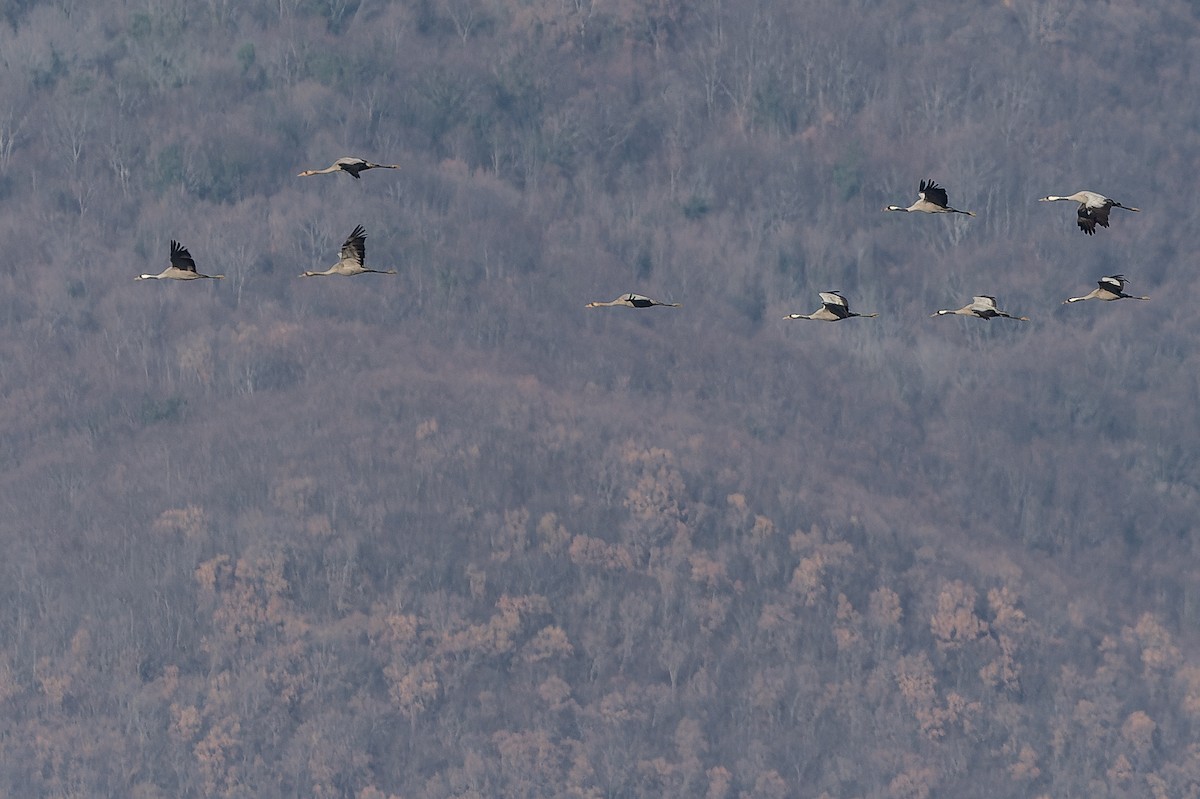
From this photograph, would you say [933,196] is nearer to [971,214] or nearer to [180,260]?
[971,214]

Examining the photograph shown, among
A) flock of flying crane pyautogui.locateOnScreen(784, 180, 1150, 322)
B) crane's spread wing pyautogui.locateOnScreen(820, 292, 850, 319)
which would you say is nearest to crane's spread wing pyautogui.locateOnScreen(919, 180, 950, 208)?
flock of flying crane pyautogui.locateOnScreen(784, 180, 1150, 322)

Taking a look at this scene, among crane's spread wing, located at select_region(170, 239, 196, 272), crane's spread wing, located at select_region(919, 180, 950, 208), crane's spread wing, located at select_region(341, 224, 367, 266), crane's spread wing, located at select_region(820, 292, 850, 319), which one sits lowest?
crane's spread wing, located at select_region(820, 292, 850, 319)

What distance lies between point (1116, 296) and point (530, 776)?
371 ft

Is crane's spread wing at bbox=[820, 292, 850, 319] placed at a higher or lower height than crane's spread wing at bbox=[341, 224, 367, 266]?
lower

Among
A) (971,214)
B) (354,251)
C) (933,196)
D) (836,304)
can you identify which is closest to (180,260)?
(354,251)

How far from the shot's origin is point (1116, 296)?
90.2 m

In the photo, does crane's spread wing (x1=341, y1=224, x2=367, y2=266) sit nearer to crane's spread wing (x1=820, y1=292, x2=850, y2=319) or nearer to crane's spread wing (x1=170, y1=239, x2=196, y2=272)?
crane's spread wing (x1=170, y1=239, x2=196, y2=272)

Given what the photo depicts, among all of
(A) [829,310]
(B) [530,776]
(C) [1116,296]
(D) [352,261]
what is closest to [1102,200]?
(C) [1116,296]

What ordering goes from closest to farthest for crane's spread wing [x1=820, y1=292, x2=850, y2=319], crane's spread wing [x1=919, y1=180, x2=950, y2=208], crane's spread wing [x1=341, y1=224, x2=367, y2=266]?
crane's spread wing [x1=919, y1=180, x2=950, y2=208] < crane's spread wing [x1=341, y1=224, x2=367, y2=266] < crane's spread wing [x1=820, y1=292, x2=850, y2=319]

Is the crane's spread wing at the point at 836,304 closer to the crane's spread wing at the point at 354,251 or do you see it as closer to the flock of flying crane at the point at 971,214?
the flock of flying crane at the point at 971,214

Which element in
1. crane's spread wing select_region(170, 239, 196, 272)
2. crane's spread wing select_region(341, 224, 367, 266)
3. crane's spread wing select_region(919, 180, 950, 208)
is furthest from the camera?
crane's spread wing select_region(170, 239, 196, 272)

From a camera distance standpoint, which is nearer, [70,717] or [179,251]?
[179,251]

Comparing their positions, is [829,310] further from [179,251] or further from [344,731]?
[344,731]

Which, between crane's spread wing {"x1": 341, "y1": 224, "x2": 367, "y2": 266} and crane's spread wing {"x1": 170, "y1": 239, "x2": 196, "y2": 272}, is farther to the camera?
crane's spread wing {"x1": 170, "y1": 239, "x2": 196, "y2": 272}
